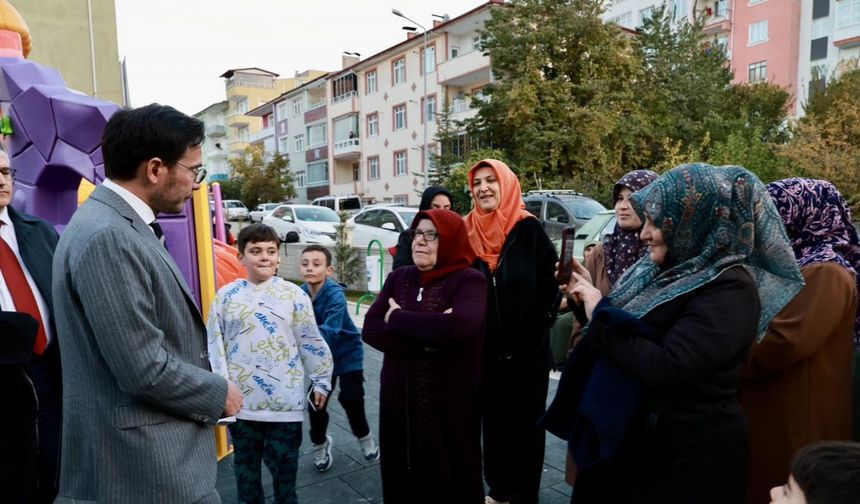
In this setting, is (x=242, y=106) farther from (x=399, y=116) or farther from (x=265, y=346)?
(x=265, y=346)

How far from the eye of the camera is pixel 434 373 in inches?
110

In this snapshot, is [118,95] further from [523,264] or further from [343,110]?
[343,110]

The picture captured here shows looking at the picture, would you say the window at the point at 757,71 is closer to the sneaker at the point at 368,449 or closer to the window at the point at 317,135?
the window at the point at 317,135

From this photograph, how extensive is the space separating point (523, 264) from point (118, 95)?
11.7 m

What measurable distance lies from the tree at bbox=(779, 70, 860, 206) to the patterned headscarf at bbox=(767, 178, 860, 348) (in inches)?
582

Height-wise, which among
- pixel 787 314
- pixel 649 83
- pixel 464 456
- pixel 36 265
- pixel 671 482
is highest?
pixel 649 83

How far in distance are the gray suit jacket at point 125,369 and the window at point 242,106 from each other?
221 feet

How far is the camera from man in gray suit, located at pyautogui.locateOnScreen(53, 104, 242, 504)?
1.61 metres

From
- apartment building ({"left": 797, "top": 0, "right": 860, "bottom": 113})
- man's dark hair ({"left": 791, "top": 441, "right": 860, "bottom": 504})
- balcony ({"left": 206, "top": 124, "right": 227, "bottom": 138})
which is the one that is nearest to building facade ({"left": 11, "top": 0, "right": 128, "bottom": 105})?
man's dark hair ({"left": 791, "top": 441, "right": 860, "bottom": 504})

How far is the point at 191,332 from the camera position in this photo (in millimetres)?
1834

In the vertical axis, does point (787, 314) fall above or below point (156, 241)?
below

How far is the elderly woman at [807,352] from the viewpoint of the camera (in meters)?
2.17

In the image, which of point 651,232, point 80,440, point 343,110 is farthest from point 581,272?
point 343,110

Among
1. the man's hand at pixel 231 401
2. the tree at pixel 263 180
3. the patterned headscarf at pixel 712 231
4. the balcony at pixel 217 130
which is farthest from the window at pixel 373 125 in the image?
the man's hand at pixel 231 401
